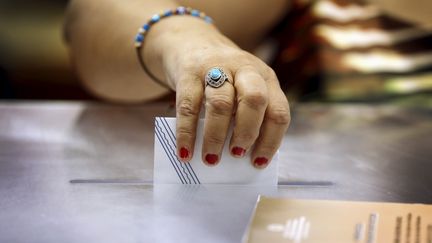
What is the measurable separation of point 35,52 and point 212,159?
1.22 metres

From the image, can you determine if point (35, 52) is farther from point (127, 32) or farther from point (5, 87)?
point (127, 32)

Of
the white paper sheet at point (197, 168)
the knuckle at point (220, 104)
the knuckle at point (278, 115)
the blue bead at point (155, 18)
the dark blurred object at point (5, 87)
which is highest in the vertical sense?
the knuckle at point (220, 104)

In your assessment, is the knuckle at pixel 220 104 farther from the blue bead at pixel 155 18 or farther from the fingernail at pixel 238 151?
the blue bead at pixel 155 18

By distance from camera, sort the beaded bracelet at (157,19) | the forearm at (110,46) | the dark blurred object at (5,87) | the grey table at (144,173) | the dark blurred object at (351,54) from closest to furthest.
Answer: the grey table at (144,173), the beaded bracelet at (157,19), the forearm at (110,46), the dark blurred object at (351,54), the dark blurred object at (5,87)

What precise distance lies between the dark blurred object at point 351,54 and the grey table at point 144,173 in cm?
16

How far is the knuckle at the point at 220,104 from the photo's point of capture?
74 centimetres

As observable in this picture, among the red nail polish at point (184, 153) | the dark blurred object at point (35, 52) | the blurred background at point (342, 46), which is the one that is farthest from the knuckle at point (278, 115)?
the dark blurred object at point (35, 52)

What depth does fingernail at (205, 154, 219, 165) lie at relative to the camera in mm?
760

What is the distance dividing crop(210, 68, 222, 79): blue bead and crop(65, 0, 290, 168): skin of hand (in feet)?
0.05

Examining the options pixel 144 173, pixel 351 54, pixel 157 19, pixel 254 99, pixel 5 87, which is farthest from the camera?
pixel 5 87

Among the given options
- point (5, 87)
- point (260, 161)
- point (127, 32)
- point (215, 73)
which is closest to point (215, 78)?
point (215, 73)

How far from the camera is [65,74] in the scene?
1873 millimetres

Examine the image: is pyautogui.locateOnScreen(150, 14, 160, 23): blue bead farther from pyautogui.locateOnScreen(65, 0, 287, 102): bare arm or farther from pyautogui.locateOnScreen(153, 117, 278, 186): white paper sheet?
pyautogui.locateOnScreen(153, 117, 278, 186): white paper sheet

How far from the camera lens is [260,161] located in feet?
2.56
